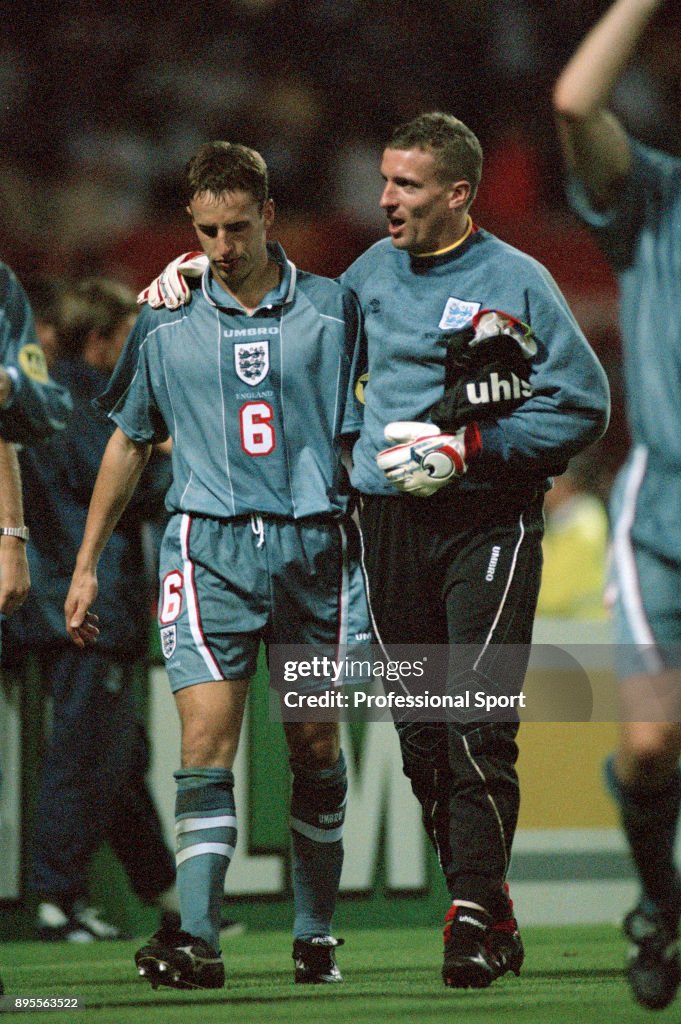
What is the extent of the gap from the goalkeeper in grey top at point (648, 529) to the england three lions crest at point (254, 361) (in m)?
0.90

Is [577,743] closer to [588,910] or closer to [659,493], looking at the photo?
[588,910]

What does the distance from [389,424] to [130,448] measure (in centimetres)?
63

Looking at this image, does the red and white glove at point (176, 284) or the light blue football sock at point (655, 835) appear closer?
the light blue football sock at point (655, 835)

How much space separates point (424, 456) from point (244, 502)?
16.6 inches

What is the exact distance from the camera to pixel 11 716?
4801mm

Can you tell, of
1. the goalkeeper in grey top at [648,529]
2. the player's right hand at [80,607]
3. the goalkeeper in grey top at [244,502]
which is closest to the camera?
the goalkeeper in grey top at [648,529]

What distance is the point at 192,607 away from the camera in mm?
3395

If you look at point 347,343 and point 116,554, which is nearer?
point 347,343

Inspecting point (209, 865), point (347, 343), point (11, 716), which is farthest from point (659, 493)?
point (11, 716)

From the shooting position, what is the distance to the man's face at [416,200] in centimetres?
342

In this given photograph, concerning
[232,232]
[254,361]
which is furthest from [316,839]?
[232,232]

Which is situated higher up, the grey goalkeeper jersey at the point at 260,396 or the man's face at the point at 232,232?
the man's face at the point at 232,232

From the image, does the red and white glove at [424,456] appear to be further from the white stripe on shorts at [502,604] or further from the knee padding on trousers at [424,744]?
the knee padding on trousers at [424,744]

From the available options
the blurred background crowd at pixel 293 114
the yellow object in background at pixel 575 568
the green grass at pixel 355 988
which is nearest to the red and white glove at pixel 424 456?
the green grass at pixel 355 988
